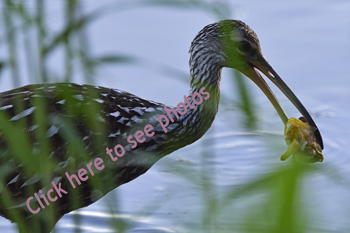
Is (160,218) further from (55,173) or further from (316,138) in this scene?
(316,138)

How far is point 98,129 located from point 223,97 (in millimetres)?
1826

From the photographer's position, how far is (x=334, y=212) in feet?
17.9

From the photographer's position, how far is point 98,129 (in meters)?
4.63

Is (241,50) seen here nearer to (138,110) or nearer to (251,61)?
(251,61)

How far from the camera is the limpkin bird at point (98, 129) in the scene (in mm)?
4578

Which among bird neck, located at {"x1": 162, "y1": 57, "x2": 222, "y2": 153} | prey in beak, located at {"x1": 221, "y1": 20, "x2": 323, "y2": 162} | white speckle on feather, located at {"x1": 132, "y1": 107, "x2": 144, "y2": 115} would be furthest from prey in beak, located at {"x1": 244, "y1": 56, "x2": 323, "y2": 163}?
white speckle on feather, located at {"x1": 132, "y1": 107, "x2": 144, "y2": 115}

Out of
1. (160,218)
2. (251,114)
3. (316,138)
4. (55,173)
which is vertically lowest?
(160,218)

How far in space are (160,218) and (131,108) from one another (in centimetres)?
115

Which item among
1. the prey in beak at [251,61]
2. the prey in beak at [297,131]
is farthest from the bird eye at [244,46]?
the prey in beak at [297,131]

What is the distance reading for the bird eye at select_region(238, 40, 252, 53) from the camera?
519 cm

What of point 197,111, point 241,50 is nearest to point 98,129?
point 197,111

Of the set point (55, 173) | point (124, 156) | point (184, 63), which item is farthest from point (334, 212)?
point (184, 63)

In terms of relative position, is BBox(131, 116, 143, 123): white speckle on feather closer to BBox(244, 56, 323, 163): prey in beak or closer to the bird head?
the bird head

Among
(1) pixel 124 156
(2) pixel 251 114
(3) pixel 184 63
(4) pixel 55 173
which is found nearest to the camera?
(2) pixel 251 114
